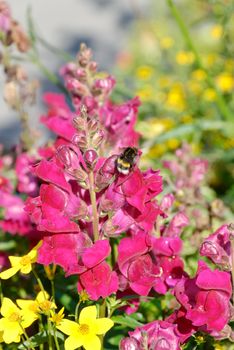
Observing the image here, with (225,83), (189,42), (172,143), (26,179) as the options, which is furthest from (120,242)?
(225,83)

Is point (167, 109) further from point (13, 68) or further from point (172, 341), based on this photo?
point (172, 341)

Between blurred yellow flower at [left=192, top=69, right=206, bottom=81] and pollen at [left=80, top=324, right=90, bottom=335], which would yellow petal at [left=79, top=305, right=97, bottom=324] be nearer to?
pollen at [left=80, top=324, right=90, bottom=335]

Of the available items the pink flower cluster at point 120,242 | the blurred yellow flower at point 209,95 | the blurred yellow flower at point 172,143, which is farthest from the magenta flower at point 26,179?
the blurred yellow flower at point 209,95

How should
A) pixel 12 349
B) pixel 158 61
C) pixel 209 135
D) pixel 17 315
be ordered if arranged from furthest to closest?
1. pixel 158 61
2. pixel 209 135
3. pixel 12 349
4. pixel 17 315

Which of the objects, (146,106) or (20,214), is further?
(146,106)

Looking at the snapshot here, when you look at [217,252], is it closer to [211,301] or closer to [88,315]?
[211,301]

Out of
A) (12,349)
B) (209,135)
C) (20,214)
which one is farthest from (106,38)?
(12,349)

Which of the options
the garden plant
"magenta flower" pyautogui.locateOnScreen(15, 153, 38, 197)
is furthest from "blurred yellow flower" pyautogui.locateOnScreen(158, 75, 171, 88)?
the garden plant
